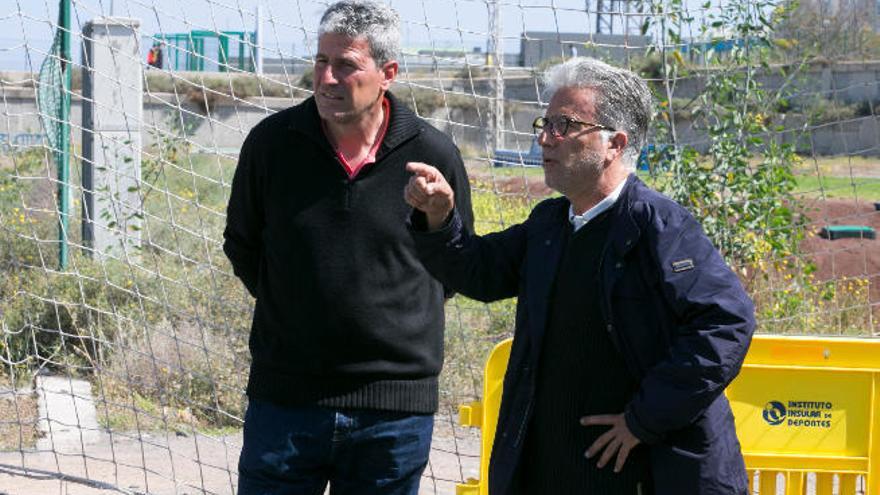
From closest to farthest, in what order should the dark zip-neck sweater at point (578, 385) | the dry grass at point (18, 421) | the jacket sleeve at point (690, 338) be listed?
1. the jacket sleeve at point (690, 338)
2. the dark zip-neck sweater at point (578, 385)
3. the dry grass at point (18, 421)

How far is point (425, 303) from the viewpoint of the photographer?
3.55 metres

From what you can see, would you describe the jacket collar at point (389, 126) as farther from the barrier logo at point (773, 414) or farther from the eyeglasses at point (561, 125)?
the barrier logo at point (773, 414)

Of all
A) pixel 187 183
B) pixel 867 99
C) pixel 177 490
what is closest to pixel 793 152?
pixel 867 99

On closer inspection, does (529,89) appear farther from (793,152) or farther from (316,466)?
(316,466)

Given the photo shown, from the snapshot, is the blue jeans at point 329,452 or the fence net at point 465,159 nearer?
the blue jeans at point 329,452

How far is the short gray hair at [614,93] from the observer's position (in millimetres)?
2887

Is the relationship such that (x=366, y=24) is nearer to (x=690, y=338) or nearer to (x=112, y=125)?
(x=690, y=338)

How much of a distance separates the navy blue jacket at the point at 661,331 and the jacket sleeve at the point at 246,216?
2.38 ft

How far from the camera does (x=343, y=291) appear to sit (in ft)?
11.2

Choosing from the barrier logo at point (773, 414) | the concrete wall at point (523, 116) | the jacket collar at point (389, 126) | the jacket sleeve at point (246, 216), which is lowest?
the barrier logo at point (773, 414)

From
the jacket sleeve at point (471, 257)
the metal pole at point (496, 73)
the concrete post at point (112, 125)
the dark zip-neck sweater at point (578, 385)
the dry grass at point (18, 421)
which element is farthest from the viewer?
the concrete post at point (112, 125)

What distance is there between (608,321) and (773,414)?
1.27 m

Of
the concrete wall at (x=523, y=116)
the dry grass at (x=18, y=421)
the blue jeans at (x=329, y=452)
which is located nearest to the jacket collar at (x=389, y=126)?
the blue jeans at (x=329, y=452)

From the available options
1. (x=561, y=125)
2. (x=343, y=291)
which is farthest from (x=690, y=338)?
(x=343, y=291)
